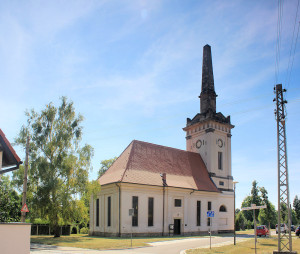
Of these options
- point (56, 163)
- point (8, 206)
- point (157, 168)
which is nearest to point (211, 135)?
point (157, 168)

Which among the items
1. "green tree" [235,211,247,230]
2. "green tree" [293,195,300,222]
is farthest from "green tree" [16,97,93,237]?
"green tree" [293,195,300,222]

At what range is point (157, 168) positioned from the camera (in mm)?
36844

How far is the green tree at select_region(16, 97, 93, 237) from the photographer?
93.1 feet

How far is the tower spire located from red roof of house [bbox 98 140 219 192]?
749 cm

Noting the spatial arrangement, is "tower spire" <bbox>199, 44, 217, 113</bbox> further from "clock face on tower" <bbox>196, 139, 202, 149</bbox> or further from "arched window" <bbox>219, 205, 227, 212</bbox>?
"arched window" <bbox>219, 205, 227, 212</bbox>

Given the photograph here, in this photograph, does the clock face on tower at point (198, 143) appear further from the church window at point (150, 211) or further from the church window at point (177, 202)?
the church window at point (150, 211)

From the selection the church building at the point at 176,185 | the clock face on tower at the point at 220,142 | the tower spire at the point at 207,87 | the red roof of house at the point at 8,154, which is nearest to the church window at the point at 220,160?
the church building at the point at 176,185

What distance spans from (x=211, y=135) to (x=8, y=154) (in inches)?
1389

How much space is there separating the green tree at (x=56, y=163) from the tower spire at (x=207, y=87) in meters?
21.0

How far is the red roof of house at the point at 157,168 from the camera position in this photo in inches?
1321

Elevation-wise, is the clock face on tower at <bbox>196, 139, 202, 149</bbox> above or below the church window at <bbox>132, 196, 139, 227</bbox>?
above

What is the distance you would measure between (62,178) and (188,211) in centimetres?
1552

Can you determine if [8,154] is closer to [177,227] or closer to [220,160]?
Answer: [177,227]

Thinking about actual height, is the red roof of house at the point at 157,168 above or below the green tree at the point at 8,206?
above
